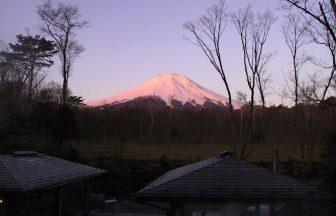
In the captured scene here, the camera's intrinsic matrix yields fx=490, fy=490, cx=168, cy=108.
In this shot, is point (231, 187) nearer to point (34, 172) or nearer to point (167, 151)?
point (34, 172)

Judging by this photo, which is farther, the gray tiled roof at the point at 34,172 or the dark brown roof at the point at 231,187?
the gray tiled roof at the point at 34,172

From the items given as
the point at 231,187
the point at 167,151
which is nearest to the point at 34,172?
the point at 231,187

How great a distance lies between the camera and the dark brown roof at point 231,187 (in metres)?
10.8

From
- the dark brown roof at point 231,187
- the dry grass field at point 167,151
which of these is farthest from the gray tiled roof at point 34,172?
the dry grass field at point 167,151

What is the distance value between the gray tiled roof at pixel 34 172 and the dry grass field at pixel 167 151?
1161 cm

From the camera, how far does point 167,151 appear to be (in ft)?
101

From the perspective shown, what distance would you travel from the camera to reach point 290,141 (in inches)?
1375

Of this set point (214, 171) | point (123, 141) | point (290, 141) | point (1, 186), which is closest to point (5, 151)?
point (123, 141)

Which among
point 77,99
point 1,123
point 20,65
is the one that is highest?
point 20,65

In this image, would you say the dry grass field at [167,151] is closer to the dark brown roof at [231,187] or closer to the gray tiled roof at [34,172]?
the gray tiled roof at [34,172]

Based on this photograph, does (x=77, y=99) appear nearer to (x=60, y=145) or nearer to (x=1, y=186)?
(x=60, y=145)

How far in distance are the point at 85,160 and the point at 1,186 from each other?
15863mm

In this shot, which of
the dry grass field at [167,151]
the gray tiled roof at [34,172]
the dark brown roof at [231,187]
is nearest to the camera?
the dark brown roof at [231,187]

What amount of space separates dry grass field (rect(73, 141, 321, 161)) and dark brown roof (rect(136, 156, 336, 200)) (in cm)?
1761
